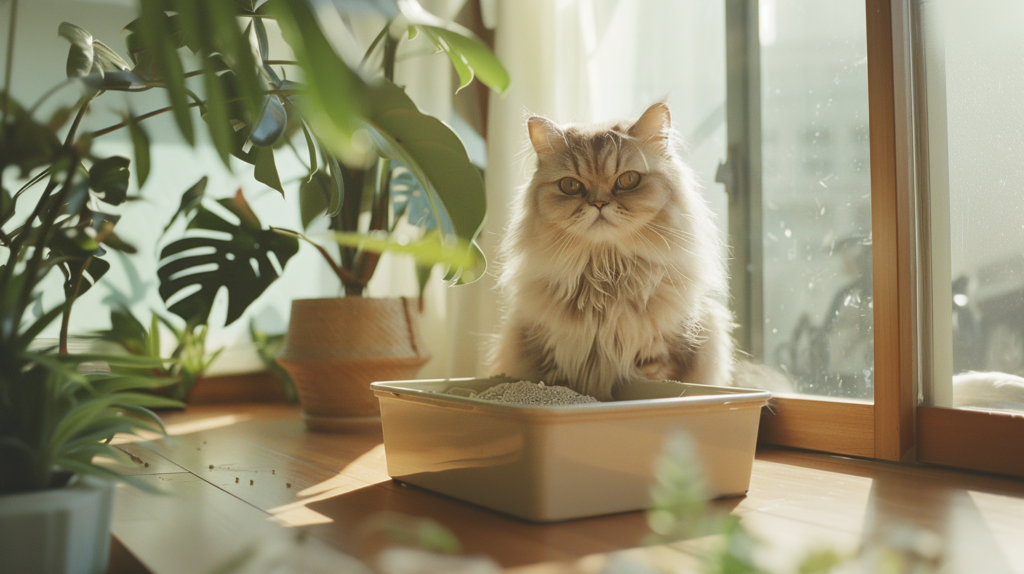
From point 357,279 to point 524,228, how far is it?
63 cm

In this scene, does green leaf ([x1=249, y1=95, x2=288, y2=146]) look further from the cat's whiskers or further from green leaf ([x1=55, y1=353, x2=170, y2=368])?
the cat's whiskers

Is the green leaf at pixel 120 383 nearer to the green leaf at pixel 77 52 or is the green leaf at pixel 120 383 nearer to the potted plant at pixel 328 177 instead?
the potted plant at pixel 328 177

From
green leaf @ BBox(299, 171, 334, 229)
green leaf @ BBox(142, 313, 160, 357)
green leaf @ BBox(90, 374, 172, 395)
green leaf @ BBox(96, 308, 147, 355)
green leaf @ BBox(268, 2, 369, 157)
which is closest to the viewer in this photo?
green leaf @ BBox(268, 2, 369, 157)

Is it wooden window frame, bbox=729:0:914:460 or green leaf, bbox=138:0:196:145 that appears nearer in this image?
green leaf, bbox=138:0:196:145

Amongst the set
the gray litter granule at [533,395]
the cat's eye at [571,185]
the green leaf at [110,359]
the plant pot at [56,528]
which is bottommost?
the plant pot at [56,528]

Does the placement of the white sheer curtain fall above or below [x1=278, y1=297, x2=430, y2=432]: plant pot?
above

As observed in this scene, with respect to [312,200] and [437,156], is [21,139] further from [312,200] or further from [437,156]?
[312,200]

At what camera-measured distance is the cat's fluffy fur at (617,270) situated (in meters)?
1.33

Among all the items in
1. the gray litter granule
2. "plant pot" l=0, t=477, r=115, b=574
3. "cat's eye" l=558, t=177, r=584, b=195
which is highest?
"cat's eye" l=558, t=177, r=584, b=195

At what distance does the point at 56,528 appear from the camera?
639mm

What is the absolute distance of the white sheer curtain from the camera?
1909 mm

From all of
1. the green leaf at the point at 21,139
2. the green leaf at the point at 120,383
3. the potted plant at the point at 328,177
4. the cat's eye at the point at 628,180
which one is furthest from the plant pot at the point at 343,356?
the green leaf at the point at 21,139

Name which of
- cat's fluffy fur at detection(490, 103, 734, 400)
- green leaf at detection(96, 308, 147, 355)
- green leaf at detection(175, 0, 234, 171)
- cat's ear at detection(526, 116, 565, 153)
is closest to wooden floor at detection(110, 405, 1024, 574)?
cat's fluffy fur at detection(490, 103, 734, 400)

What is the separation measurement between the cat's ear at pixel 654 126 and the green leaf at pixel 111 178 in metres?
0.90
